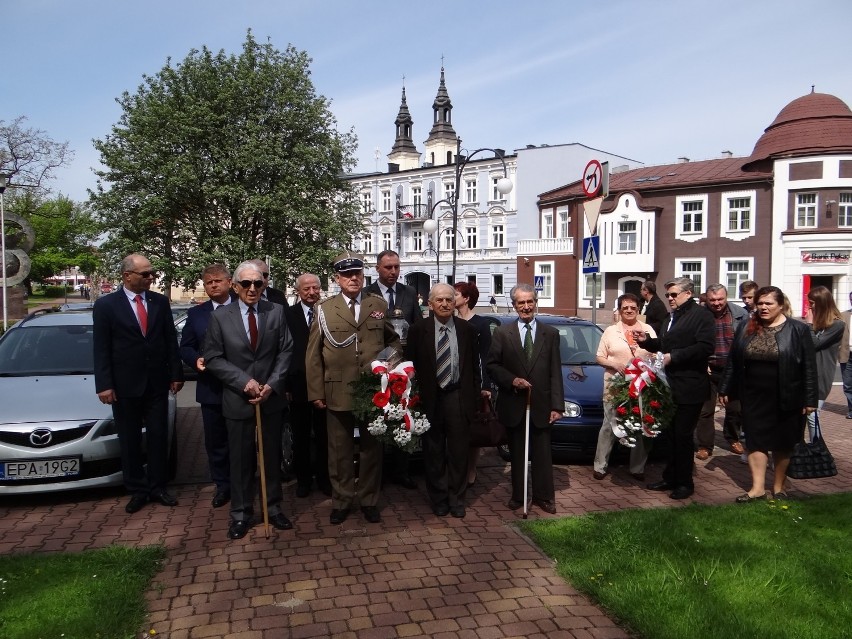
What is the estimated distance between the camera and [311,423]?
6.54 meters

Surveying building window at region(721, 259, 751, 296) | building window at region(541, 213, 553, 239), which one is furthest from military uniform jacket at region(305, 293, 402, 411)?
building window at region(541, 213, 553, 239)

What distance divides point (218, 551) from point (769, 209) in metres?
37.7

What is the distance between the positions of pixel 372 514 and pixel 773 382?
12.2ft

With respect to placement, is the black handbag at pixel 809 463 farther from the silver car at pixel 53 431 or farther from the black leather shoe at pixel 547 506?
the silver car at pixel 53 431

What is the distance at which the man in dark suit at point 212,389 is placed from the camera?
5.95 metres

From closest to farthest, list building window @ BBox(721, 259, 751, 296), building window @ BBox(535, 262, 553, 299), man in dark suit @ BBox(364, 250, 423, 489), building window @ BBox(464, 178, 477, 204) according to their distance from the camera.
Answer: man in dark suit @ BBox(364, 250, 423, 489), building window @ BBox(721, 259, 751, 296), building window @ BBox(535, 262, 553, 299), building window @ BBox(464, 178, 477, 204)

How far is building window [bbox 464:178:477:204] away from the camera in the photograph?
58.4m

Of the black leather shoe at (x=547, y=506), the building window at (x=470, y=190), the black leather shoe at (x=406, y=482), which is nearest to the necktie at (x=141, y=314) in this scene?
the black leather shoe at (x=406, y=482)

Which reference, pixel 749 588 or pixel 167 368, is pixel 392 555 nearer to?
pixel 749 588

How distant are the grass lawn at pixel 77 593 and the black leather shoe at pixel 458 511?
2355mm

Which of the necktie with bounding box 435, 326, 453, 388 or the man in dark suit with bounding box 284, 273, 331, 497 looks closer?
the necktie with bounding box 435, 326, 453, 388

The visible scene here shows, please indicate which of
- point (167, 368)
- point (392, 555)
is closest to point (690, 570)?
point (392, 555)

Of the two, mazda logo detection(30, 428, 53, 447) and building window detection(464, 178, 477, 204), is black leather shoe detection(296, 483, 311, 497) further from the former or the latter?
building window detection(464, 178, 477, 204)

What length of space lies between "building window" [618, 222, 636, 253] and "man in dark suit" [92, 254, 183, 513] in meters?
38.1
